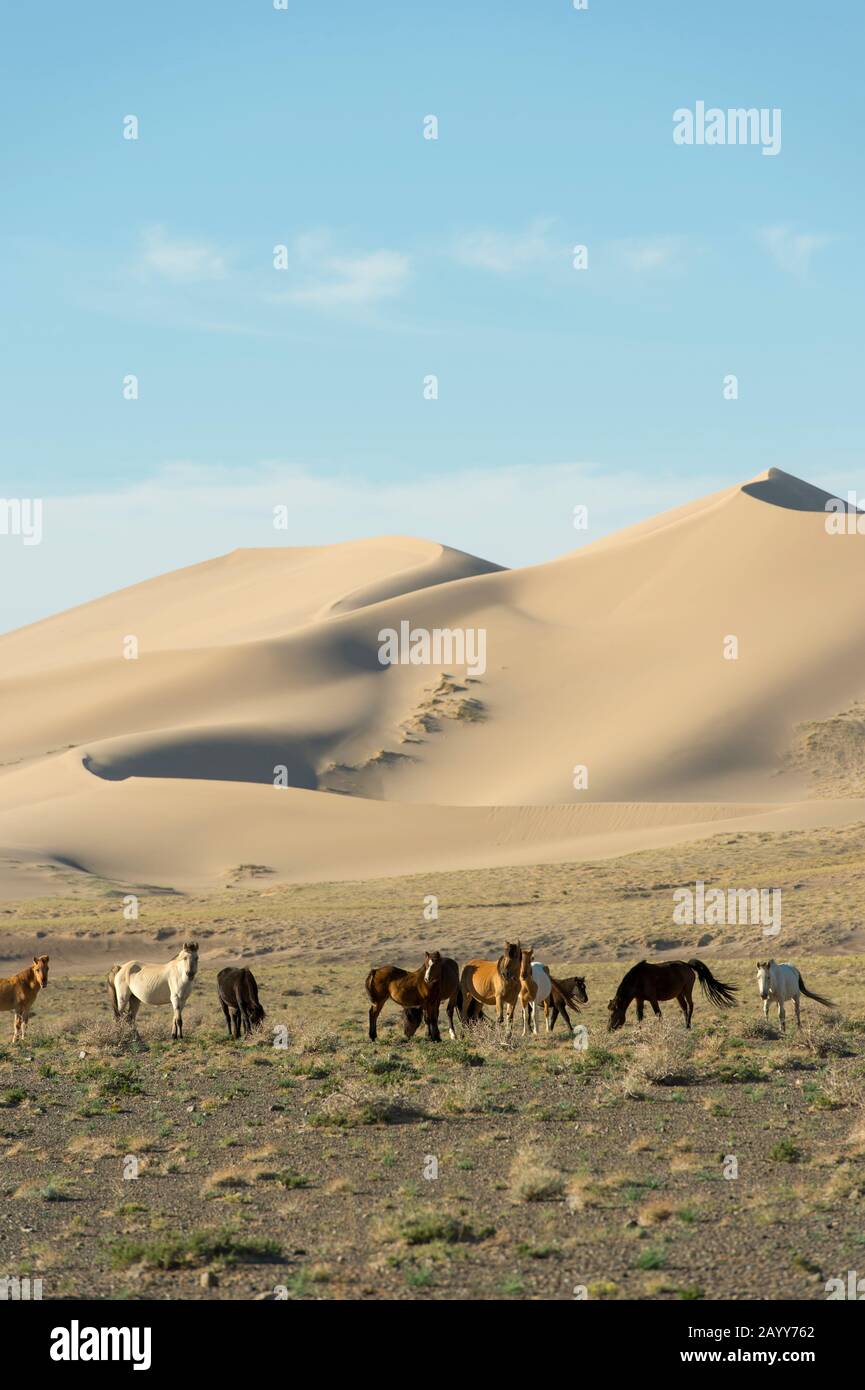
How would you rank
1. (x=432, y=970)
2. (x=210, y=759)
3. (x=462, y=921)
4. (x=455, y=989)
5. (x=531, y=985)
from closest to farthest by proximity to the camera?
(x=432, y=970)
(x=531, y=985)
(x=455, y=989)
(x=462, y=921)
(x=210, y=759)

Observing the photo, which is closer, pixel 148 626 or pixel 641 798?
pixel 641 798

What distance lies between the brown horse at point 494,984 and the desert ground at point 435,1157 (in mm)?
440

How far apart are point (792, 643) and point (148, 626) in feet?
299

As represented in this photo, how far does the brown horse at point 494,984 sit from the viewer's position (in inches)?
714

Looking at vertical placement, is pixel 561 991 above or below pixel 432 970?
below

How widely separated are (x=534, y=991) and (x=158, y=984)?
17.7 ft

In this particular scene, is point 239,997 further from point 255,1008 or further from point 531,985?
point 531,985

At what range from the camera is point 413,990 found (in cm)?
1853

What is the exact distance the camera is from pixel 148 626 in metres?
157

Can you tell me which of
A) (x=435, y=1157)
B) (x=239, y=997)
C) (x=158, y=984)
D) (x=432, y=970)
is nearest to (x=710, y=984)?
(x=432, y=970)

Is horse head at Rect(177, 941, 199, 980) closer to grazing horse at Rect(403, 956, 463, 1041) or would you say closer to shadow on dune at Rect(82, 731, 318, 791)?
grazing horse at Rect(403, 956, 463, 1041)

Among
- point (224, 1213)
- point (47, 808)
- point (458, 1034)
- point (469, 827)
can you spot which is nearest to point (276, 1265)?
point (224, 1213)

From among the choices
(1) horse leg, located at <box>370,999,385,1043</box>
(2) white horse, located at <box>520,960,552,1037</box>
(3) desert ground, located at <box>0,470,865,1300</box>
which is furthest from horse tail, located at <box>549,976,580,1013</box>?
(1) horse leg, located at <box>370,999,385,1043</box>
